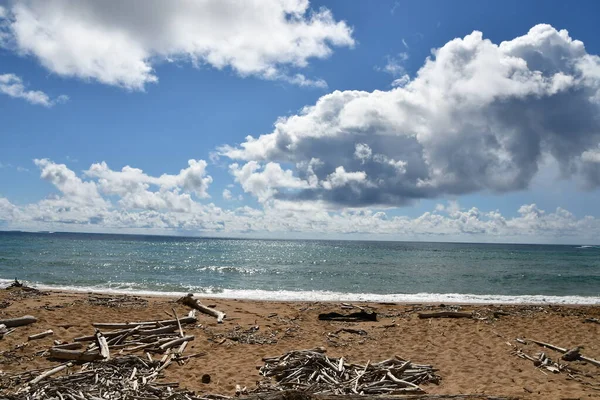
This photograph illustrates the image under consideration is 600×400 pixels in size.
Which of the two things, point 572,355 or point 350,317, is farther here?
point 350,317

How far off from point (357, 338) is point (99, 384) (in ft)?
24.5

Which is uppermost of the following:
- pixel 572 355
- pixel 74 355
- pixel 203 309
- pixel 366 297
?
pixel 74 355

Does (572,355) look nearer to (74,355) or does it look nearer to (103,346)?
(103,346)

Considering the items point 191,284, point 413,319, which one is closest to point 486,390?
point 413,319

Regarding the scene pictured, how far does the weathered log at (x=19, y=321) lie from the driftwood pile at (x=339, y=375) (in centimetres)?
789

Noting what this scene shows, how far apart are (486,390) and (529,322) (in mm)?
8274

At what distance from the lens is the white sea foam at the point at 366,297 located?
23.1 meters

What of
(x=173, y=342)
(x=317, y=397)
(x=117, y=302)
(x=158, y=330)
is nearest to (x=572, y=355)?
(x=317, y=397)

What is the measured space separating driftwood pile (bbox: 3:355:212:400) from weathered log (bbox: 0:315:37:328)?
15.2 ft

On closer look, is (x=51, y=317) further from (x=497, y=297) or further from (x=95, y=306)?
(x=497, y=297)

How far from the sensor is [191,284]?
29.3m

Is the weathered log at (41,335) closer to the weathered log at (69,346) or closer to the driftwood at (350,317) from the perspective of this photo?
the weathered log at (69,346)

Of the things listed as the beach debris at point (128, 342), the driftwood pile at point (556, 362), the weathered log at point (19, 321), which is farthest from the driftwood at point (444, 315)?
the weathered log at point (19, 321)

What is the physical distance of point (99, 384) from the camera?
7598 mm
